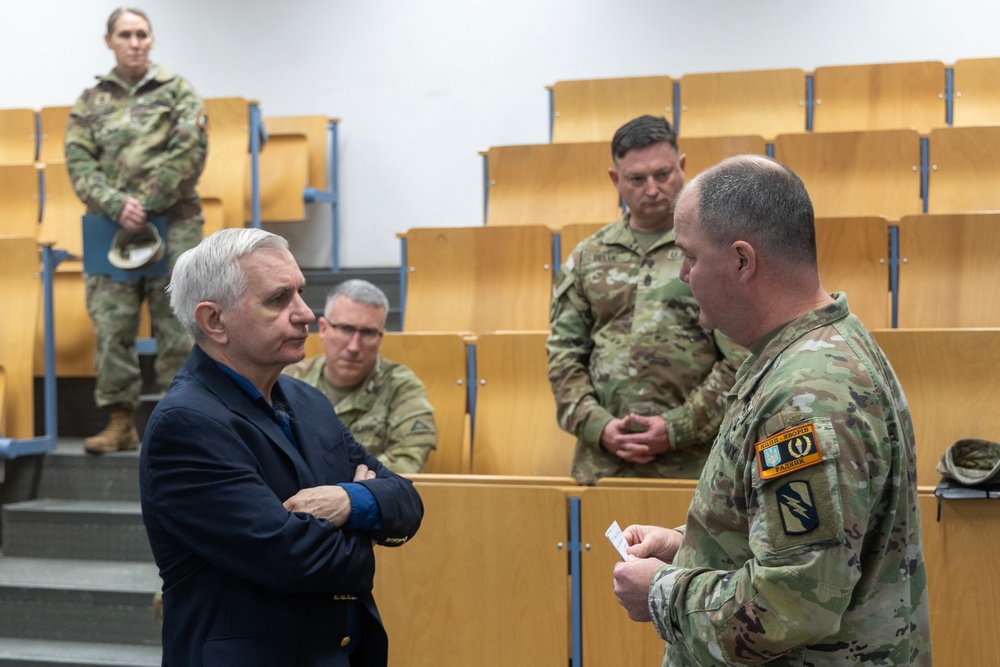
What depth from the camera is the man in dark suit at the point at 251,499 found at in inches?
51.2

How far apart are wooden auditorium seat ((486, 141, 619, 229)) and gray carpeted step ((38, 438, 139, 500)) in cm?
157

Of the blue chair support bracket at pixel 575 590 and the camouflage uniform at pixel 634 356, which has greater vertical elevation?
the camouflage uniform at pixel 634 356

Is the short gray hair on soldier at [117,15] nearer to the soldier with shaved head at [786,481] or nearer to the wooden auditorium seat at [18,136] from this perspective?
the wooden auditorium seat at [18,136]

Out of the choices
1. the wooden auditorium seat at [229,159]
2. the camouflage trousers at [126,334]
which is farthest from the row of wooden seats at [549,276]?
the wooden auditorium seat at [229,159]

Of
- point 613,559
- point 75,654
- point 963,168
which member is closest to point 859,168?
point 963,168

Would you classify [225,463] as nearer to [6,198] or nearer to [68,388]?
[68,388]

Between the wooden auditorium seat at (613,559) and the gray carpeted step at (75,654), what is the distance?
1.37 m

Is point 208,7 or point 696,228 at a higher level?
point 208,7

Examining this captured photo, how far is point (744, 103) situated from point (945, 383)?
1.96 m

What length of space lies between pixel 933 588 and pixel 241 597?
1.30 m

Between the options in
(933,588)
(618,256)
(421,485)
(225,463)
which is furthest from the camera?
(618,256)

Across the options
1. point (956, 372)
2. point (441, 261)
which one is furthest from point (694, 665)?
point (441, 261)

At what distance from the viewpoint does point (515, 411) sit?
2.93 metres

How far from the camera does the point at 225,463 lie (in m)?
1.31
